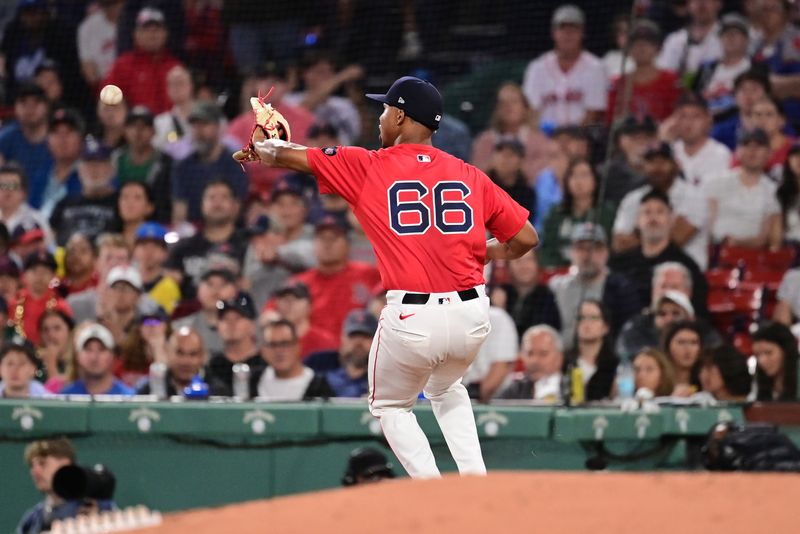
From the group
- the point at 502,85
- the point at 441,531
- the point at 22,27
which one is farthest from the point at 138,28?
the point at 441,531

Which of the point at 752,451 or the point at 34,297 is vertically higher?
the point at 34,297

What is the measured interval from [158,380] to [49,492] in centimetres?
127

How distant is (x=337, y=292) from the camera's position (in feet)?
27.4

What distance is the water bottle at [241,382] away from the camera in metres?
7.54

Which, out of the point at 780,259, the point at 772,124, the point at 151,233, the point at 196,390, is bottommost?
the point at 196,390

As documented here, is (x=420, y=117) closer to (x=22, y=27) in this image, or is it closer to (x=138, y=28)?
(x=138, y=28)

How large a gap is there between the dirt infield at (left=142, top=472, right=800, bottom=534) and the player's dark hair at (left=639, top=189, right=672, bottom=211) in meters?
4.08

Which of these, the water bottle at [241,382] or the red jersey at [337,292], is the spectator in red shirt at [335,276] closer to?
the red jersey at [337,292]

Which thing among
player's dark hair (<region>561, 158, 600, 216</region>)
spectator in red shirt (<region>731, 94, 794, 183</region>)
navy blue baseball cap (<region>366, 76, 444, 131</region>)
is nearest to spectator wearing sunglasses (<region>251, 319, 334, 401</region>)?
player's dark hair (<region>561, 158, 600, 216</region>)

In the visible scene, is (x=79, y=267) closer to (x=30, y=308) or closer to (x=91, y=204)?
(x=30, y=308)

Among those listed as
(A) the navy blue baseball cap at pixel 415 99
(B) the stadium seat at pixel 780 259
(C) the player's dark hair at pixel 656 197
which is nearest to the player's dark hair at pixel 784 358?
(B) the stadium seat at pixel 780 259

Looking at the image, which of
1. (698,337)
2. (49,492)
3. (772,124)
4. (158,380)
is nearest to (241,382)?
(158,380)

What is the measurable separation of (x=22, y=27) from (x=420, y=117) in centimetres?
770

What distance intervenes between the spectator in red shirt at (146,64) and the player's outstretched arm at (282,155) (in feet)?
20.5
